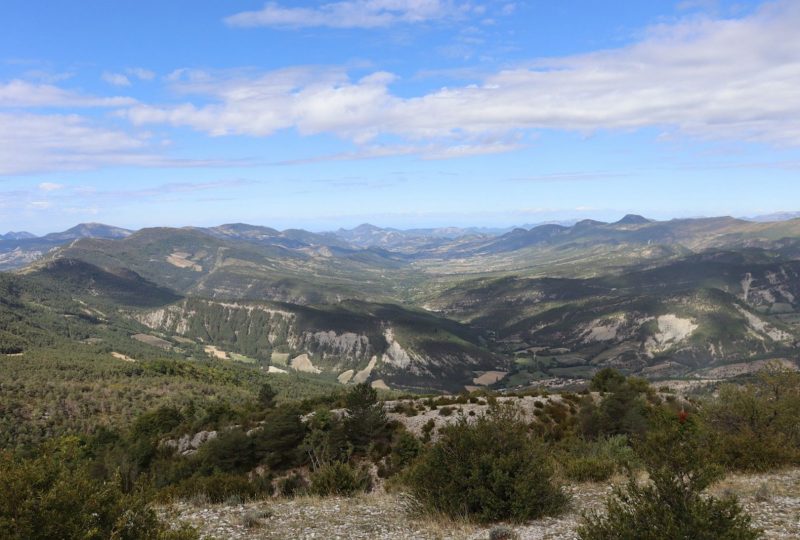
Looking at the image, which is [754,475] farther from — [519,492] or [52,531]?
[52,531]

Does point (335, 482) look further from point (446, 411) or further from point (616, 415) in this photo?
point (616, 415)

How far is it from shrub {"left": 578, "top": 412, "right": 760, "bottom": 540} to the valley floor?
2264mm

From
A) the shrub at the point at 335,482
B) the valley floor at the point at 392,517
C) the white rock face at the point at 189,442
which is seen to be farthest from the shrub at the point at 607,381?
the white rock face at the point at 189,442

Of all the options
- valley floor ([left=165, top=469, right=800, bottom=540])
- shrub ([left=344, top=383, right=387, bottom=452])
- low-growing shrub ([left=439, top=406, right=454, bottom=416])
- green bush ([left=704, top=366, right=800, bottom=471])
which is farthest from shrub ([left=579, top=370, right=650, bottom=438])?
valley floor ([left=165, top=469, right=800, bottom=540])

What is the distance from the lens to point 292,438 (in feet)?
180

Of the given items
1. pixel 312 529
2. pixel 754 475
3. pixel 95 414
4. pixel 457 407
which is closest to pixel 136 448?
pixel 457 407

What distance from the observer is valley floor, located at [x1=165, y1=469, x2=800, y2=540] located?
669 inches

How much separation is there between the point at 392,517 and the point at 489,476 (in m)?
4.80

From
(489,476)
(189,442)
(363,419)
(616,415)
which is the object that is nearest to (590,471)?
(489,476)

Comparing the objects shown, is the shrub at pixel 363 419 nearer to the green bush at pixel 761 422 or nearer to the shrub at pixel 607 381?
the shrub at pixel 607 381

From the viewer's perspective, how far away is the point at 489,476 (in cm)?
1888

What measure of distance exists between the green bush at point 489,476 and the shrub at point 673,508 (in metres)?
5.54

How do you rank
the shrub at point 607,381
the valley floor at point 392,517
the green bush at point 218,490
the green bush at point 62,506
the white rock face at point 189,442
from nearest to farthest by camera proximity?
the green bush at point 62,506 → the valley floor at point 392,517 → the green bush at point 218,490 → the shrub at point 607,381 → the white rock face at point 189,442

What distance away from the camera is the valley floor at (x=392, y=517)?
1700cm
